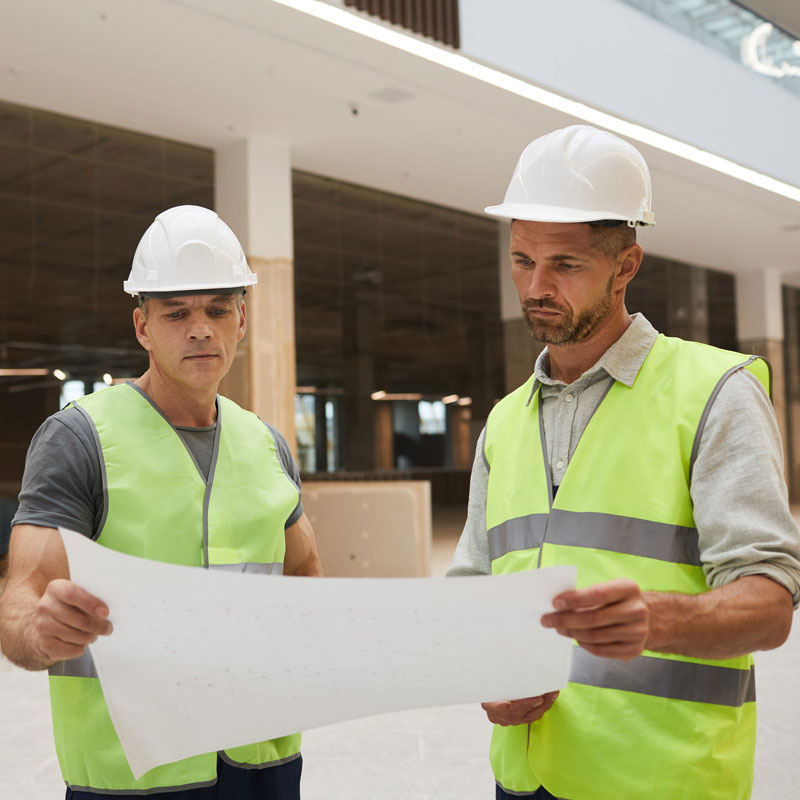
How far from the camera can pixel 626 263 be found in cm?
176

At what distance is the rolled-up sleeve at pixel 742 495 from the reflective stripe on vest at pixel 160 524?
929mm

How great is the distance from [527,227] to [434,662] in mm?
828

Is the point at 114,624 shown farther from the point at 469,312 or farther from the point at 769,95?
the point at 469,312

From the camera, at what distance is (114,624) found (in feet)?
4.60

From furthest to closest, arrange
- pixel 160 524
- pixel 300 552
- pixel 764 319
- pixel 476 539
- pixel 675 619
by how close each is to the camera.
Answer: pixel 764 319 → pixel 300 552 → pixel 476 539 → pixel 160 524 → pixel 675 619

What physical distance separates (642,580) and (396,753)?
359 centimetres

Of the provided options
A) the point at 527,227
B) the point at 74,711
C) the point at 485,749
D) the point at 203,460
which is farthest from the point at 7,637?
the point at 485,749

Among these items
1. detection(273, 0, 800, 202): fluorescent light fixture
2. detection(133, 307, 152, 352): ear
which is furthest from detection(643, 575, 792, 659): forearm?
detection(273, 0, 800, 202): fluorescent light fixture

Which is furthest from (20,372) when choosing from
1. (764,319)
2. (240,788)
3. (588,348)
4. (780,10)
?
(588,348)

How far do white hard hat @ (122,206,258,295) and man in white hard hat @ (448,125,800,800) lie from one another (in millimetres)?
610

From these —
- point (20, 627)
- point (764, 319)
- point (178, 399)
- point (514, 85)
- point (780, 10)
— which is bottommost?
point (20, 627)

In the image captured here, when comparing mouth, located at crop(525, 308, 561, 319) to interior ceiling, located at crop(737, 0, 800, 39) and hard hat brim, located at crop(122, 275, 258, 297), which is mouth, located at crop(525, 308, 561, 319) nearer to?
hard hat brim, located at crop(122, 275, 258, 297)

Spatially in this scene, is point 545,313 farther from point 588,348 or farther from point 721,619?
point 721,619

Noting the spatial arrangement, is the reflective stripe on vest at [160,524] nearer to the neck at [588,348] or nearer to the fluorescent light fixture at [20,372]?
the neck at [588,348]
